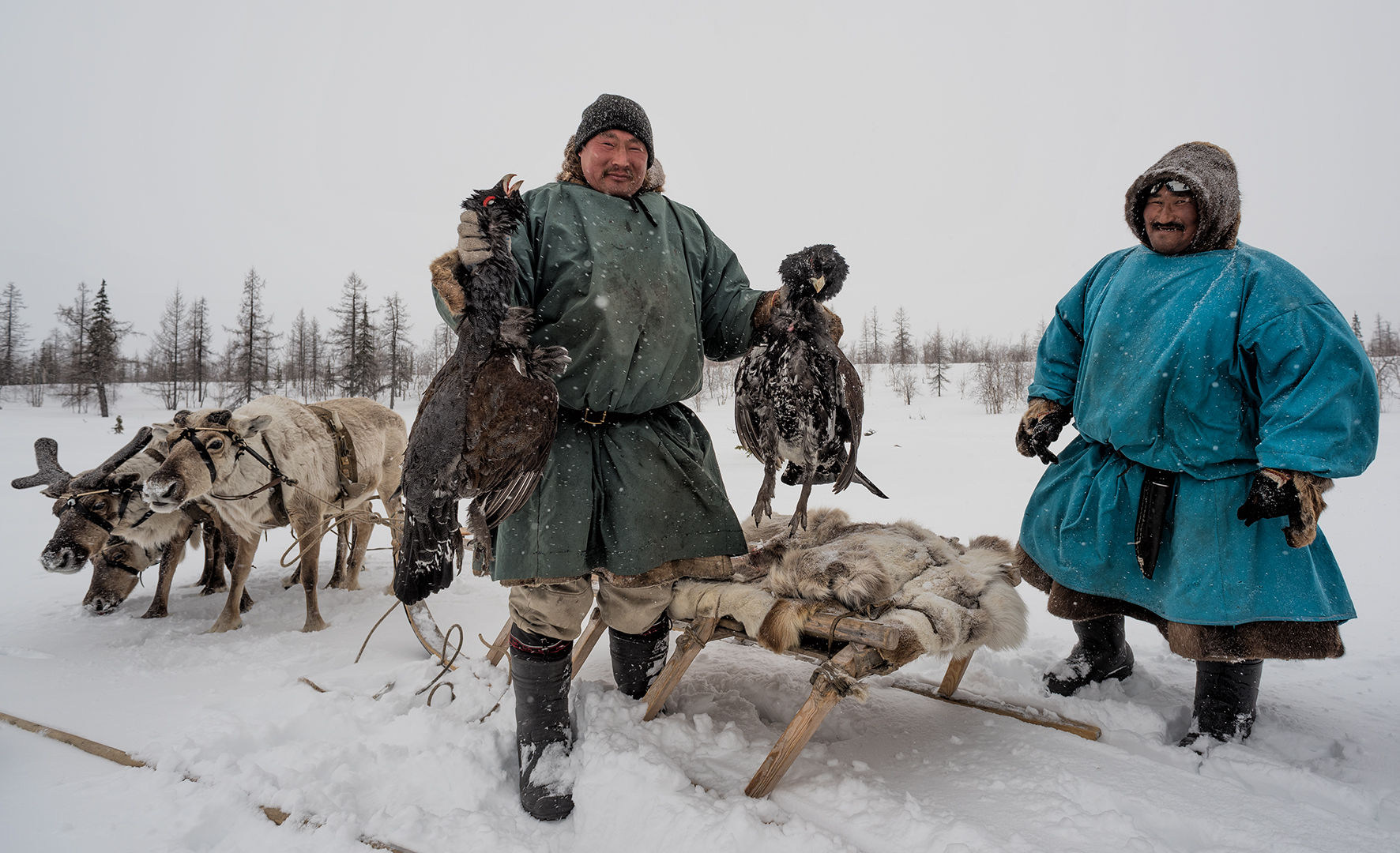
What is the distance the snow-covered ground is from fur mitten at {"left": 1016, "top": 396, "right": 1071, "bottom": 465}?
119cm

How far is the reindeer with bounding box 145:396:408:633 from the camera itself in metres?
3.94

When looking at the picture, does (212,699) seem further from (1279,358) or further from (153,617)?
(1279,358)

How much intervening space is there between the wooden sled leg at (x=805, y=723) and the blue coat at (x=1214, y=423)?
128 centimetres

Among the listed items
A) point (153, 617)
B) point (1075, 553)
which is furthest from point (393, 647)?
point (1075, 553)

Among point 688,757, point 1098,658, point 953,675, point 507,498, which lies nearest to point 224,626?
point 507,498

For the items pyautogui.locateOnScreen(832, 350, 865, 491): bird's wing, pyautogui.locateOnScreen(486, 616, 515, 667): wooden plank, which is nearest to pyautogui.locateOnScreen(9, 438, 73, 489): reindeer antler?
pyautogui.locateOnScreen(486, 616, 515, 667): wooden plank

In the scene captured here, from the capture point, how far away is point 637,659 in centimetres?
289

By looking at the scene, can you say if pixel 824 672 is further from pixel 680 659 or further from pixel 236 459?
pixel 236 459

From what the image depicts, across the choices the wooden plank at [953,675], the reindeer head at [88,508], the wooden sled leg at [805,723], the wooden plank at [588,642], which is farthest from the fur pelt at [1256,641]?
the reindeer head at [88,508]

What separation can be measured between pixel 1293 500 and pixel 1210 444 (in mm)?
327

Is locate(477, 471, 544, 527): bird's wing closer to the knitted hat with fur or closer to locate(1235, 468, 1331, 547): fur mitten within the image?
the knitted hat with fur

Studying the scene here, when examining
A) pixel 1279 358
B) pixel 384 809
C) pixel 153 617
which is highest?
pixel 1279 358

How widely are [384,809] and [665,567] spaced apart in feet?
4.38

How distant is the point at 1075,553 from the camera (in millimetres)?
2650
